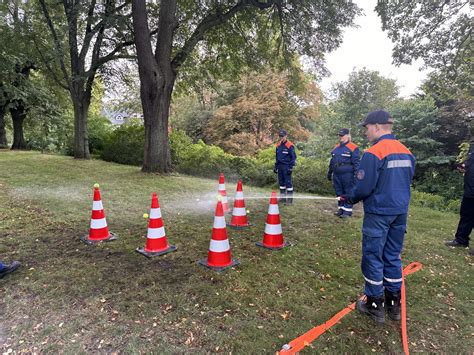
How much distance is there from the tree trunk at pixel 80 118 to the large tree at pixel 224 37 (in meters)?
5.15

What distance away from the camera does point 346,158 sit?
611 centimetres

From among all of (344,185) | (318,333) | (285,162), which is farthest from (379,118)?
(285,162)

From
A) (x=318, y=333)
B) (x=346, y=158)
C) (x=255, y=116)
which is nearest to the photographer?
(x=318, y=333)

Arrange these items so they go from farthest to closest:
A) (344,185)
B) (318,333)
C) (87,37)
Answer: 1. (87,37)
2. (344,185)
3. (318,333)

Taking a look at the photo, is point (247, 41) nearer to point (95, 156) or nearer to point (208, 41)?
point (208, 41)

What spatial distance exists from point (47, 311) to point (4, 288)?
2.51ft

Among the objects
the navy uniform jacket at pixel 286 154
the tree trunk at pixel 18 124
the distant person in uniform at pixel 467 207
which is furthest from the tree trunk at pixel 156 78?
the tree trunk at pixel 18 124

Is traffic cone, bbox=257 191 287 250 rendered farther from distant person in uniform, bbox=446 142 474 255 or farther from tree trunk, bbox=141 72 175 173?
tree trunk, bbox=141 72 175 173

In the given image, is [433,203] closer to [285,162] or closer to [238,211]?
[285,162]

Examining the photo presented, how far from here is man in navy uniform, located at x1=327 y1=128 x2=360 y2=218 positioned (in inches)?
239

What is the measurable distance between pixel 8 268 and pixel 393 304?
4.02 metres

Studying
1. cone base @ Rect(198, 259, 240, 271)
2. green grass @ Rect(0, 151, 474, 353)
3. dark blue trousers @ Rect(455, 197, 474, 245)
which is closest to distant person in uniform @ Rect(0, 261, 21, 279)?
green grass @ Rect(0, 151, 474, 353)

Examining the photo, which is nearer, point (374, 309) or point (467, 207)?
point (374, 309)

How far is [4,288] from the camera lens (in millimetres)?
3145
